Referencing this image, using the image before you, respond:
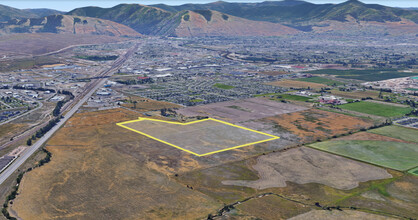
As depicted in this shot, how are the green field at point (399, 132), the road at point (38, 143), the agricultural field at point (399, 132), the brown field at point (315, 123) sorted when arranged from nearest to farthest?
the road at point (38, 143) → the agricultural field at point (399, 132) → the green field at point (399, 132) → the brown field at point (315, 123)

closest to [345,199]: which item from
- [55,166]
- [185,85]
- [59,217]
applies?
[59,217]

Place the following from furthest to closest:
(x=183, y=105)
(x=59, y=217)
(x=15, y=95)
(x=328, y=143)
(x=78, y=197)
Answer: (x=15, y=95) → (x=183, y=105) → (x=328, y=143) → (x=78, y=197) → (x=59, y=217)

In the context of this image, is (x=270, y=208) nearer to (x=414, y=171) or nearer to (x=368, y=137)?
(x=414, y=171)

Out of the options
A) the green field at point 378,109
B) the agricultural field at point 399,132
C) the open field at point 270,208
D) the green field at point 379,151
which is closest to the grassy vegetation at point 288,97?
the green field at point 378,109

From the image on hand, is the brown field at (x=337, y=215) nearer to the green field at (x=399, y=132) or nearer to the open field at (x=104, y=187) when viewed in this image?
the open field at (x=104, y=187)

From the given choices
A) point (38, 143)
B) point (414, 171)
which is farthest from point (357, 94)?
point (38, 143)

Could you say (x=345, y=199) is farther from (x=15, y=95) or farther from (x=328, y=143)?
(x=15, y=95)
